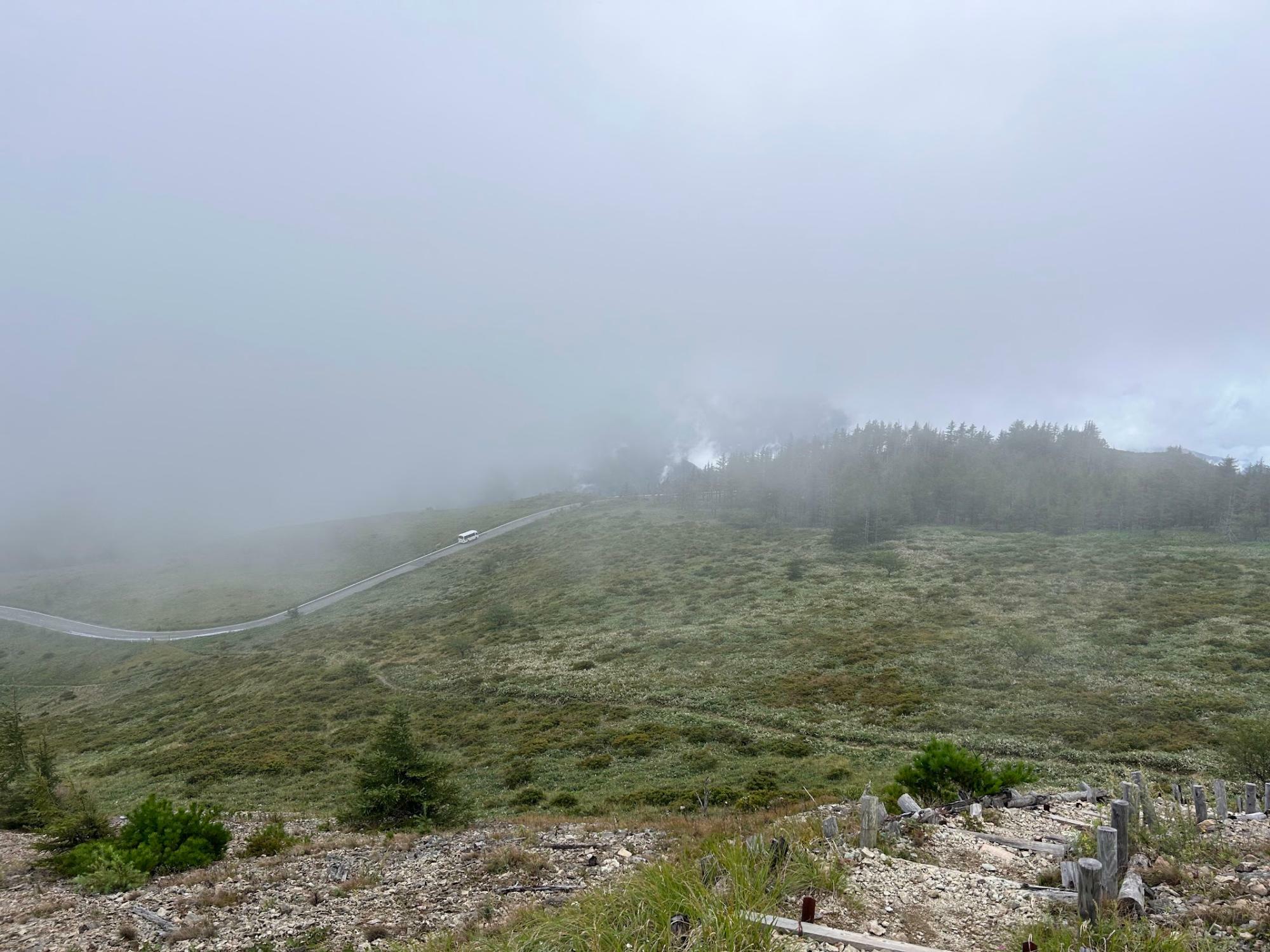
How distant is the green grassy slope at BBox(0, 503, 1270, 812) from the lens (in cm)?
2434

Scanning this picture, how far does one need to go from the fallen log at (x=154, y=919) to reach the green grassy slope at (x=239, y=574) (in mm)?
89977

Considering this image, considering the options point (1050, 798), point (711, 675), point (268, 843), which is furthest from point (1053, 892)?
point (711, 675)

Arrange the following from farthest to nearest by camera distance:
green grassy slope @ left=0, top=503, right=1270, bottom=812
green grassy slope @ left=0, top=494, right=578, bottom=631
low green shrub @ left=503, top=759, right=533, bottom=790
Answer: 1. green grassy slope @ left=0, top=494, right=578, bottom=631
2. green grassy slope @ left=0, top=503, right=1270, bottom=812
3. low green shrub @ left=503, top=759, right=533, bottom=790

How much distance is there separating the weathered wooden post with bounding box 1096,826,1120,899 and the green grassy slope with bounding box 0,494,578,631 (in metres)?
101

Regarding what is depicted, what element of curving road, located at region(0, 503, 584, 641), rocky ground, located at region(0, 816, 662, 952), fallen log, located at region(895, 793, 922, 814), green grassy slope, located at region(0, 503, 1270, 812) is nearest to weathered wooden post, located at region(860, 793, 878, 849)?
fallen log, located at region(895, 793, 922, 814)

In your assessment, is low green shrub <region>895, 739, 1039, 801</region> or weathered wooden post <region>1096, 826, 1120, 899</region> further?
low green shrub <region>895, 739, 1039, 801</region>

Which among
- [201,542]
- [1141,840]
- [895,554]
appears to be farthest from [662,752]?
[201,542]

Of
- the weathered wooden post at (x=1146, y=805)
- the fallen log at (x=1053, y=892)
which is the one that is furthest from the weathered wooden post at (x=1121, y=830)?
the weathered wooden post at (x=1146, y=805)

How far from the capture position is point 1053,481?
10362 cm

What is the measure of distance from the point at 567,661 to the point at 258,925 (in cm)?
3745

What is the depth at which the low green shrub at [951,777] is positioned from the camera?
12398mm

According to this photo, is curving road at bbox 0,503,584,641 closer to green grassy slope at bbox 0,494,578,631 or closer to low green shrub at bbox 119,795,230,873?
green grassy slope at bbox 0,494,578,631

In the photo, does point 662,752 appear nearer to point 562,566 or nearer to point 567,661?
point 567,661

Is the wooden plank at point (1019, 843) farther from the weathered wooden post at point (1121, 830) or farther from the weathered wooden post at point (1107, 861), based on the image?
the weathered wooden post at point (1107, 861)
